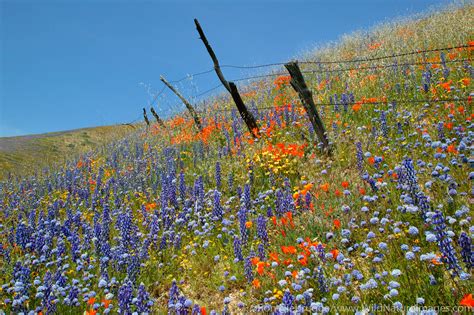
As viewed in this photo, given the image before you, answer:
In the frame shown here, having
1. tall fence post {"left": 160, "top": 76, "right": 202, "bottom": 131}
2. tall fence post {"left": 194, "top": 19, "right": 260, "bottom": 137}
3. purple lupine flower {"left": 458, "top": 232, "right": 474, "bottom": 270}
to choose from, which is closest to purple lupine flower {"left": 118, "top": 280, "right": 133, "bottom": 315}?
purple lupine flower {"left": 458, "top": 232, "right": 474, "bottom": 270}

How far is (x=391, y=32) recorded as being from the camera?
718 inches

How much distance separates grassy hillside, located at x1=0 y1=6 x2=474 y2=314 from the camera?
3.24 m

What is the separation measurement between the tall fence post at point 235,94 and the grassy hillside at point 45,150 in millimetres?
9409

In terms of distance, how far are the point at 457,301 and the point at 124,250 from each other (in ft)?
13.2

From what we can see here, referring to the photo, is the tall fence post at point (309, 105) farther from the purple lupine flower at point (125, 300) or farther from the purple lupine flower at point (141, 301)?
the purple lupine flower at point (125, 300)

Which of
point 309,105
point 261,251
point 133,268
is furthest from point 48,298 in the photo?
point 309,105

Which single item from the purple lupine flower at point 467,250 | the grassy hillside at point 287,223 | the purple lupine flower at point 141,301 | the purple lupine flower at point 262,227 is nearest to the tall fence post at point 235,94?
the grassy hillside at point 287,223

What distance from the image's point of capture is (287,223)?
4965 mm

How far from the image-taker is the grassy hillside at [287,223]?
3.24 meters

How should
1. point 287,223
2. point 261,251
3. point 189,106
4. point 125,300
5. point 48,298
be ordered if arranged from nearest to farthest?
point 125,300
point 48,298
point 261,251
point 287,223
point 189,106

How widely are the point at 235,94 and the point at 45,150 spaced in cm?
1830

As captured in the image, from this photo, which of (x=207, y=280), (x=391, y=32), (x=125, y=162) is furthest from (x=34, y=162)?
(x=391, y=32)

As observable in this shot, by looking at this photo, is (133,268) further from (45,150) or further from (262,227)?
(45,150)

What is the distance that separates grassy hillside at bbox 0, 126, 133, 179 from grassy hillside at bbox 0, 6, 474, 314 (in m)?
7.65
